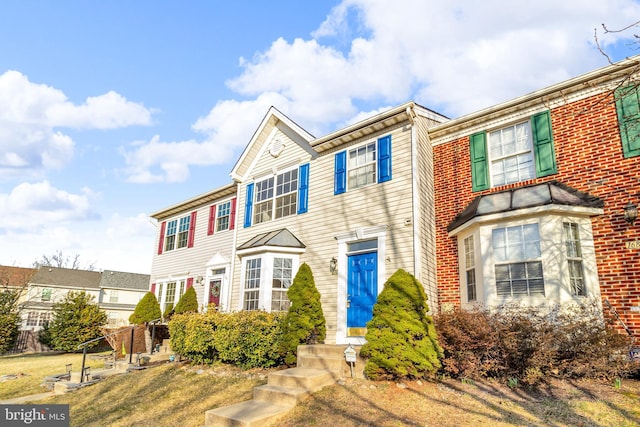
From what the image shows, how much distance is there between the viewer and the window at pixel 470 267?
29.5ft

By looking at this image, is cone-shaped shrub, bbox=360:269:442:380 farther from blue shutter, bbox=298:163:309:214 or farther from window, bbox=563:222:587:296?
blue shutter, bbox=298:163:309:214

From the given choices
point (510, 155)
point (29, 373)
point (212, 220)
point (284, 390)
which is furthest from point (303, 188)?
point (29, 373)

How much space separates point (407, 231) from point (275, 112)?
6.60 m

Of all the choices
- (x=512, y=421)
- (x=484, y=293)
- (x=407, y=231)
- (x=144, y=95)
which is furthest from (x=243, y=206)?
(x=512, y=421)

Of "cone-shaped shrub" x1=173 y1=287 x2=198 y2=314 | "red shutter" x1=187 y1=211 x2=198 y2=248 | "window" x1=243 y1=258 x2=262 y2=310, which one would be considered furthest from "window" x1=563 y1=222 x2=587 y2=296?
"red shutter" x1=187 y1=211 x2=198 y2=248

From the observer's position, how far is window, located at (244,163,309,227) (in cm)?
1221

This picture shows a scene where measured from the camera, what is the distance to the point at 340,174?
440 inches

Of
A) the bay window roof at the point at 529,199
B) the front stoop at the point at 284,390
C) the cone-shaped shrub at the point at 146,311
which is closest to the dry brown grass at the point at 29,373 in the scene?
the cone-shaped shrub at the point at 146,311

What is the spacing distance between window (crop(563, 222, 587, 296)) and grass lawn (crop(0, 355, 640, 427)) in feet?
6.01

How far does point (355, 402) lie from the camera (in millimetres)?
5922

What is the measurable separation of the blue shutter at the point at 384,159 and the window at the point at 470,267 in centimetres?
246

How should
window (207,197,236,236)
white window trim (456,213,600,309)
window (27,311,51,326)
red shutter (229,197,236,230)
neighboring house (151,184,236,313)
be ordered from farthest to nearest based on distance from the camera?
window (27,311,51,326) < window (207,197,236,236) < red shutter (229,197,236,230) < neighboring house (151,184,236,313) < white window trim (456,213,600,309)

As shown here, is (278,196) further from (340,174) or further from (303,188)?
(340,174)

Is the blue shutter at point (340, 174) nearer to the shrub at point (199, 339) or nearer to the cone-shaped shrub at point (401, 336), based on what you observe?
the cone-shaped shrub at point (401, 336)
